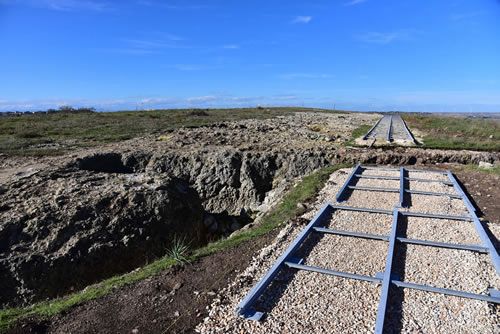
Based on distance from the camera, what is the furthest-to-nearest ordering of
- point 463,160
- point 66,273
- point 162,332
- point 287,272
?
point 463,160 → point 66,273 → point 287,272 → point 162,332

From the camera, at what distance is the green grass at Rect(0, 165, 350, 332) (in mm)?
4588

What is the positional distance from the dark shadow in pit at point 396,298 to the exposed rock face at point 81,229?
14.4ft

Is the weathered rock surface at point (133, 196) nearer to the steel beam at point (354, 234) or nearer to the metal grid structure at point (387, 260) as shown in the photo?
the metal grid structure at point (387, 260)

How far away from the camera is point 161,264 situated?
5754mm

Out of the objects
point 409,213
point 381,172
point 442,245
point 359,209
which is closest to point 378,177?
point 381,172

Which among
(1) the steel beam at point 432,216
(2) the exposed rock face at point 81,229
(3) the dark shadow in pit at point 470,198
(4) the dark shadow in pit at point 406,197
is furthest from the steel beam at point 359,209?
(2) the exposed rock face at point 81,229

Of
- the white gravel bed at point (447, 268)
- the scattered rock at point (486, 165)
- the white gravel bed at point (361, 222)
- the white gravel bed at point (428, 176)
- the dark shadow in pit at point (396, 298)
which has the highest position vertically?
the scattered rock at point (486, 165)

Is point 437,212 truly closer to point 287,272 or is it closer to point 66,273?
point 287,272

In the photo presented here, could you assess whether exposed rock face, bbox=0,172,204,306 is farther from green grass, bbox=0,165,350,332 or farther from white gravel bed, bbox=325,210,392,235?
white gravel bed, bbox=325,210,392,235

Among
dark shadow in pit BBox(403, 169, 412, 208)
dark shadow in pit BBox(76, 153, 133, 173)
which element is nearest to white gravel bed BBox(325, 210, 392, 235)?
dark shadow in pit BBox(403, 169, 412, 208)

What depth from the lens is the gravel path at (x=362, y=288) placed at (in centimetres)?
385

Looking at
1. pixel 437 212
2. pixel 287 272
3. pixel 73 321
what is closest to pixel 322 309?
pixel 287 272

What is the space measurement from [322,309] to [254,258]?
1806mm

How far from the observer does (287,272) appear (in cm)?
500
